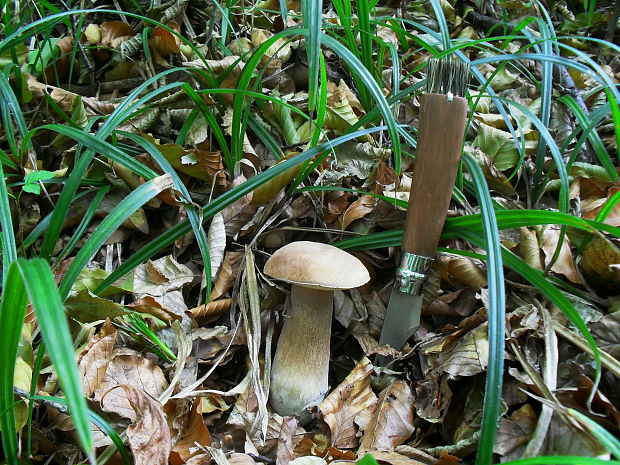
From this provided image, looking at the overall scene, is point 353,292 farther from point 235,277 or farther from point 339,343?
point 235,277

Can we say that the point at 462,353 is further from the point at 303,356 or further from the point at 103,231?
the point at 103,231

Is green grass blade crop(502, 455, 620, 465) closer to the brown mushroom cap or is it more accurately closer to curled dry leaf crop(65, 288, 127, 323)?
the brown mushroom cap

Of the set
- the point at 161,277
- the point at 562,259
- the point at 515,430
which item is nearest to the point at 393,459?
the point at 515,430

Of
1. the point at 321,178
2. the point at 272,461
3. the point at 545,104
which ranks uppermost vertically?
the point at 545,104

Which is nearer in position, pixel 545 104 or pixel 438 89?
pixel 438 89

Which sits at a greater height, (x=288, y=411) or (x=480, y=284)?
(x=480, y=284)

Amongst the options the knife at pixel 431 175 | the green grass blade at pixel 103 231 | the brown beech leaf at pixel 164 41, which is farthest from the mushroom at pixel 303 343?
the brown beech leaf at pixel 164 41

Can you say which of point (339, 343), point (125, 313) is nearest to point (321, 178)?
point (339, 343)
